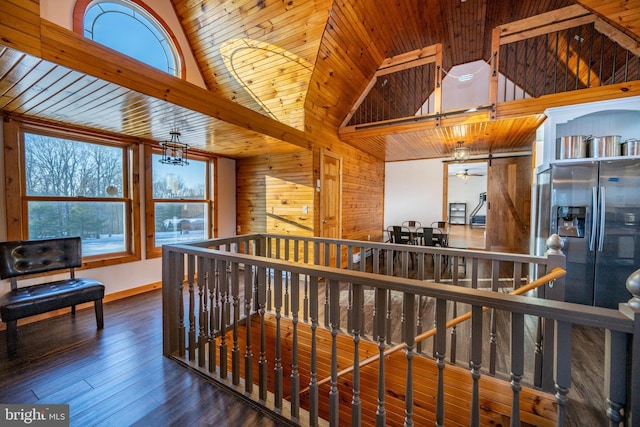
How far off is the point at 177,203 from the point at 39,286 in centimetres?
211

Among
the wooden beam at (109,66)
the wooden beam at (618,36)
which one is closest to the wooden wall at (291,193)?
the wooden beam at (109,66)

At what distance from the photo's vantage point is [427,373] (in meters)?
2.23

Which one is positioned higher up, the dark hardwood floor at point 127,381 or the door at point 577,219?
the door at point 577,219

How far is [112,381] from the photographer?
6.32 ft

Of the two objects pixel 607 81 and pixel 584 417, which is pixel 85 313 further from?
pixel 607 81

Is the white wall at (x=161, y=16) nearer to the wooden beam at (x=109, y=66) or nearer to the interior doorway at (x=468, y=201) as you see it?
the wooden beam at (x=109, y=66)

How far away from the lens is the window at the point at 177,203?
13.5 ft

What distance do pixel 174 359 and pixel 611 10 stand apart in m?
5.60

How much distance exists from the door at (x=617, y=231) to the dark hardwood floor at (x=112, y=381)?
397 centimetres

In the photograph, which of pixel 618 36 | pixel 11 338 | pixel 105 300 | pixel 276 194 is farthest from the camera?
pixel 276 194

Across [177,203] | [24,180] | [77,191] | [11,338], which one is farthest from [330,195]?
[11,338]

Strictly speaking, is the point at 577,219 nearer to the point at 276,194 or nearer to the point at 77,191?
the point at 276,194

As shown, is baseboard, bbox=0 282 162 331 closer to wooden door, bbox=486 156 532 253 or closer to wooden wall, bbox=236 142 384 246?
wooden wall, bbox=236 142 384 246

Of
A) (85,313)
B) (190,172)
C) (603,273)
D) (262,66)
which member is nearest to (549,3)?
(603,273)
